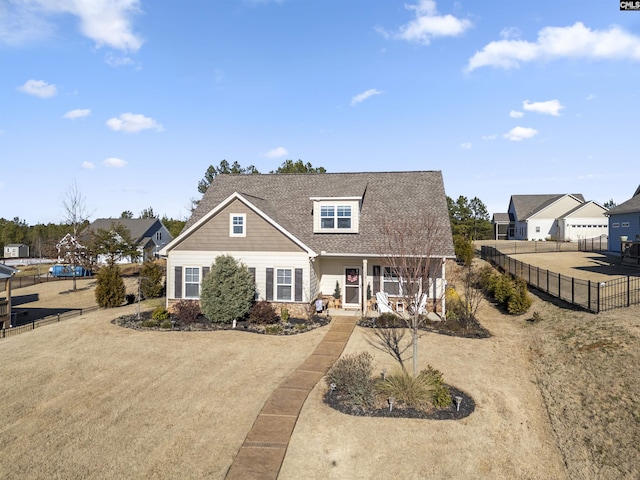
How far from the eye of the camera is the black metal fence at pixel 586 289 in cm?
1579

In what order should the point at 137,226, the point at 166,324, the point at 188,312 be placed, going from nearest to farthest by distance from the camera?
the point at 166,324 < the point at 188,312 < the point at 137,226

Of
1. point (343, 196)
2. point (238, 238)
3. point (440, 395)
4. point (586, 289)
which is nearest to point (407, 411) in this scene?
point (440, 395)

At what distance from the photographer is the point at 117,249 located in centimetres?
3303

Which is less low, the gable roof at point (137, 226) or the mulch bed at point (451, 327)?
the gable roof at point (137, 226)

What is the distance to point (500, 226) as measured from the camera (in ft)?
225

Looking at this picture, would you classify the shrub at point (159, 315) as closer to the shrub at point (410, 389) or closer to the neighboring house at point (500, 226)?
the shrub at point (410, 389)

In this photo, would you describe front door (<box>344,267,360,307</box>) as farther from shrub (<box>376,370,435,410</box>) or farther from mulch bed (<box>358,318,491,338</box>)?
shrub (<box>376,370,435,410</box>)

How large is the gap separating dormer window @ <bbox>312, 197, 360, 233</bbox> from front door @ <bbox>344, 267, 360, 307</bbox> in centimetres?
231

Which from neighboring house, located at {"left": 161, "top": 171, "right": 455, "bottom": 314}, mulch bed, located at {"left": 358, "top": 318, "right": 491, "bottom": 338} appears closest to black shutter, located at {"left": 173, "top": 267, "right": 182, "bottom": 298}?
neighboring house, located at {"left": 161, "top": 171, "right": 455, "bottom": 314}

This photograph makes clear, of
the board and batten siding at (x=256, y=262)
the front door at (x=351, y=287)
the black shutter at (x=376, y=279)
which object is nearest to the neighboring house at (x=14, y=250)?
the board and batten siding at (x=256, y=262)

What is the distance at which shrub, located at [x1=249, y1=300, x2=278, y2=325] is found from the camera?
17.8 metres

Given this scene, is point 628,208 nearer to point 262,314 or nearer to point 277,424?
point 262,314

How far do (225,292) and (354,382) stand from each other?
30.3ft

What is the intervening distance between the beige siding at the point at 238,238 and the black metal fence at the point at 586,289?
43.5 feet
